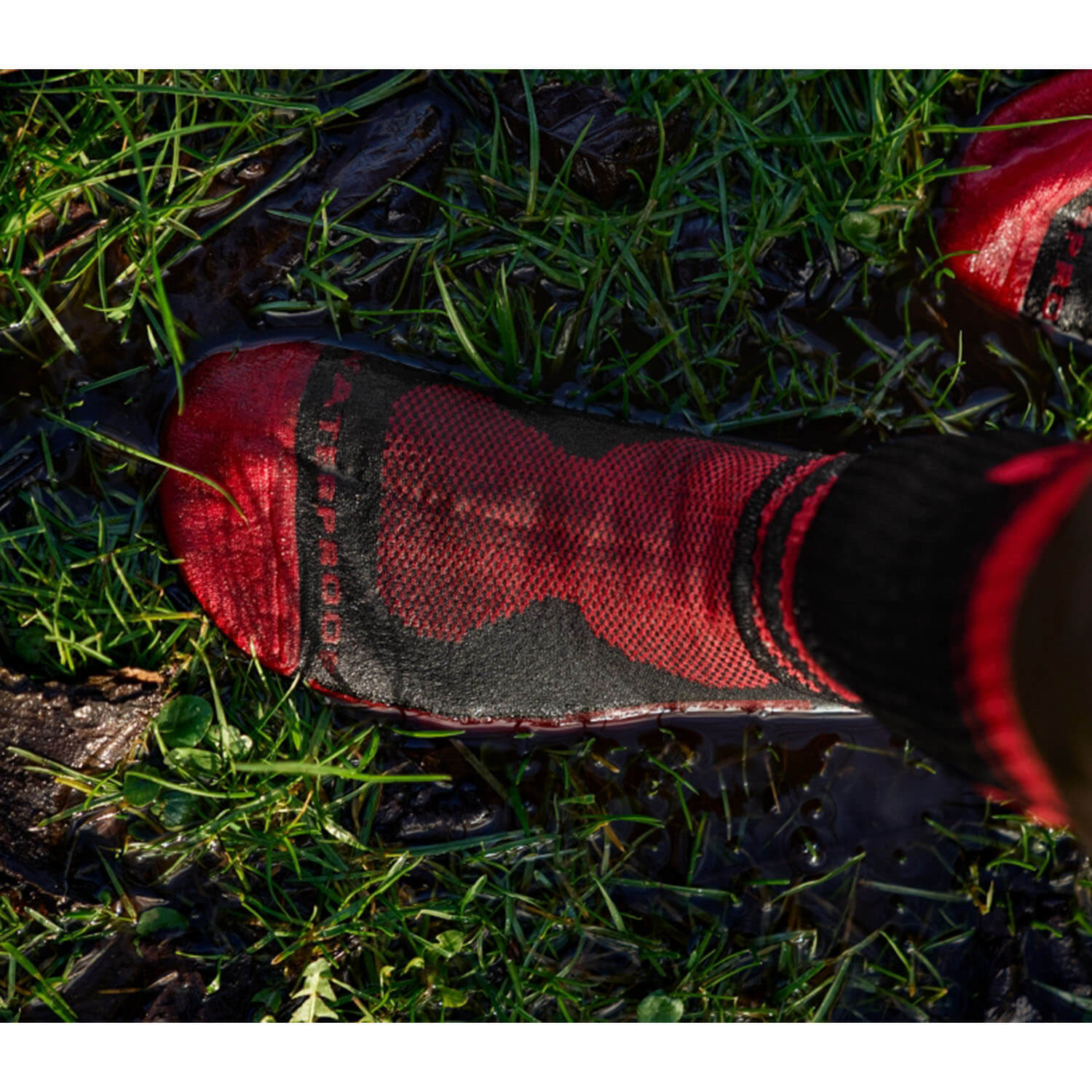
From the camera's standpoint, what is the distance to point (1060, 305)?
147 cm

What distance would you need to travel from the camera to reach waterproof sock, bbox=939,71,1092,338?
1432 millimetres

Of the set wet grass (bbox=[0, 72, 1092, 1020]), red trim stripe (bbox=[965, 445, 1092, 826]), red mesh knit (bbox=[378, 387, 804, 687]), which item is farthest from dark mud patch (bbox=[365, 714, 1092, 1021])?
red trim stripe (bbox=[965, 445, 1092, 826])

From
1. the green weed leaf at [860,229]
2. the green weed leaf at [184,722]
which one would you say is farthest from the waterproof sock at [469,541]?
the green weed leaf at [860,229]

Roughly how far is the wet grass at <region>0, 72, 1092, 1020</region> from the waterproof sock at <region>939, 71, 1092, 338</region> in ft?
0.15

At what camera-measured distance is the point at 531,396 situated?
1.39m

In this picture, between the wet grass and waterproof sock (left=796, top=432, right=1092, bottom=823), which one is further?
the wet grass

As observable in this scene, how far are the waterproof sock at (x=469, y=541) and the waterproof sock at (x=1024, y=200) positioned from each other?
0.51 meters

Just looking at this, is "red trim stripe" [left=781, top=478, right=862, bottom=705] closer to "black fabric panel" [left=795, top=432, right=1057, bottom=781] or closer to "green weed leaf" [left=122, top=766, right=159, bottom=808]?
"black fabric panel" [left=795, top=432, right=1057, bottom=781]

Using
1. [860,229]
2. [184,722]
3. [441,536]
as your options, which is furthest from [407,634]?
[860,229]

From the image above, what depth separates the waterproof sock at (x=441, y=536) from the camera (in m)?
1.26

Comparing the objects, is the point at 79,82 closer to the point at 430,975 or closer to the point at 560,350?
the point at 560,350

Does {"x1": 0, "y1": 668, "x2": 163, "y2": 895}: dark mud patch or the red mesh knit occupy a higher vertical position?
the red mesh knit
